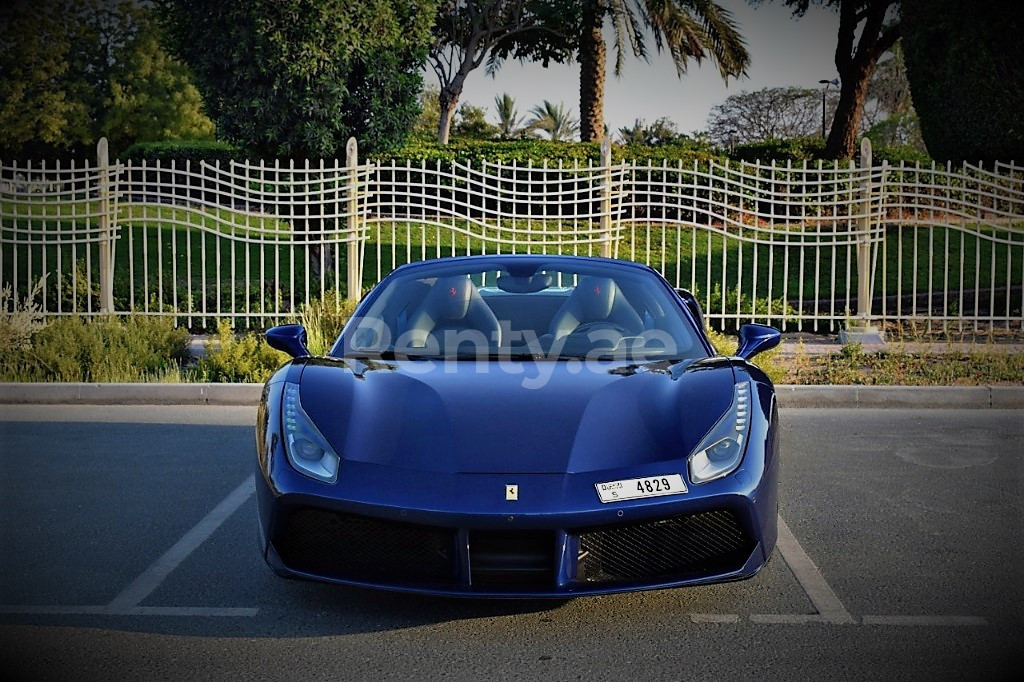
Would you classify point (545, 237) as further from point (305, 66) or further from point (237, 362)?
point (237, 362)

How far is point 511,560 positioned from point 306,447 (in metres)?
0.89

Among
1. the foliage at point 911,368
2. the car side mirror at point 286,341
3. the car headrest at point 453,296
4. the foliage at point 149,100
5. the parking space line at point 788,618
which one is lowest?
the parking space line at point 788,618

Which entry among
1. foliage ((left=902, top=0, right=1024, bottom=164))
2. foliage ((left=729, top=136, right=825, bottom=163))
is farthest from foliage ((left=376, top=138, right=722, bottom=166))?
foliage ((left=902, top=0, right=1024, bottom=164))

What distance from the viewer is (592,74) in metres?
31.1

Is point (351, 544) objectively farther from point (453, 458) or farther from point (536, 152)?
point (536, 152)

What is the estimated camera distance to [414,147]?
30.0 m

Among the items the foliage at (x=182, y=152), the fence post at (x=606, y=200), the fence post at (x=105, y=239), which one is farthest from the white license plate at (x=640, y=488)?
the foliage at (x=182, y=152)

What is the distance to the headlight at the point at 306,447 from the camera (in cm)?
399

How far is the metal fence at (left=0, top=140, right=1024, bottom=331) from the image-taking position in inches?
570

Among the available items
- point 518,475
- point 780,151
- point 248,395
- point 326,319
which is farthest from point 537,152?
point 518,475

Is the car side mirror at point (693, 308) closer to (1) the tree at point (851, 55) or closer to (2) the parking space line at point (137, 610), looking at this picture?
(2) the parking space line at point (137, 610)

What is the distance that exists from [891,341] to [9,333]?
33.5ft

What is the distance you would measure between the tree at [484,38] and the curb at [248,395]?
24988 millimetres

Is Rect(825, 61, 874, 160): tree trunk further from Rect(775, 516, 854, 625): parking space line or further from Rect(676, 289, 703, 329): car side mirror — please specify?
Rect(775, 516, 854, 625): parking space line
